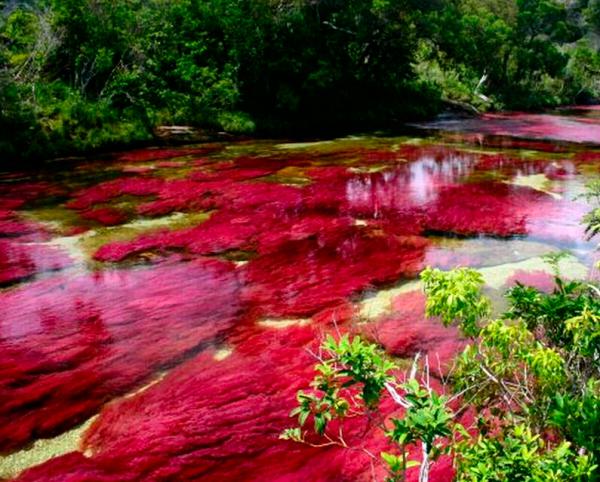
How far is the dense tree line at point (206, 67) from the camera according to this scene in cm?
1797

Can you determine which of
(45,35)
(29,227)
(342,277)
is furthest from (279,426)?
(45,35)

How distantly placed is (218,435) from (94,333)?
238 centimetres

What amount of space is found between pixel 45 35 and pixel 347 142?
11.2m

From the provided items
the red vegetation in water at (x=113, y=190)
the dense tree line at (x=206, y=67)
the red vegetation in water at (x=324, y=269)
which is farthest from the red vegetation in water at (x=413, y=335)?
the dense tree line at (x=206, y=67)

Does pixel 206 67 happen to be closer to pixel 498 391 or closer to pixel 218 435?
pixel 218 435

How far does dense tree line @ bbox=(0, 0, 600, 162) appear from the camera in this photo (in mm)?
17969

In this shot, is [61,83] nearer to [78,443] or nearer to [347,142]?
[347,142]

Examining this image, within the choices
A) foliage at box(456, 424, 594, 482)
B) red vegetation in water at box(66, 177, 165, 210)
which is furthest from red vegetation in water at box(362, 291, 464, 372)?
red vegetation in water at box(66, 177, 165, 210)

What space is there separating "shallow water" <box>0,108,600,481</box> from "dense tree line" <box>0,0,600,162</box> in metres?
3.37

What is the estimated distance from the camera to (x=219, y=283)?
732cm

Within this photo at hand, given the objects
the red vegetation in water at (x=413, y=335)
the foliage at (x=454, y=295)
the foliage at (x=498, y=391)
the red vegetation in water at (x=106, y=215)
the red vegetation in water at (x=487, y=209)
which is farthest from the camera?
the red vegetation in water at (x=106, y=215)

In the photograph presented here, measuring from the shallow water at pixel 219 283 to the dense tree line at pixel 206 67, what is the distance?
133 inches

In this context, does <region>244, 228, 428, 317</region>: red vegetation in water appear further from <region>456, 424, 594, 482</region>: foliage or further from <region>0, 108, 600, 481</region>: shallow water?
<region>456, 424, 594, 482</region>: foliage

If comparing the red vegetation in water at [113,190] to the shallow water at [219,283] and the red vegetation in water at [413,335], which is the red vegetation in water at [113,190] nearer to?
the shallow water at [219,283]
